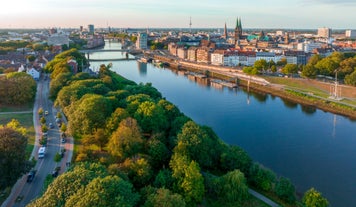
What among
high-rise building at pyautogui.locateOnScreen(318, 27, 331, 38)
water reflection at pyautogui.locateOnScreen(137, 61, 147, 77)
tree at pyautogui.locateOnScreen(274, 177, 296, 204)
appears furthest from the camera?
high-rise building at pyautogui.locateOnScreen(318, 27, 331, 38)

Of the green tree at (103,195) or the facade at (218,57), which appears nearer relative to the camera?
the green tree at (103,195)

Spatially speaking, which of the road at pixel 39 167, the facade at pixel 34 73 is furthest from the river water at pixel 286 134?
the facade at pixel 34 73

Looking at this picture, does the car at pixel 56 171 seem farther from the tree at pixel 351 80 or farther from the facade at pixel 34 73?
the tree at pixel 351 80

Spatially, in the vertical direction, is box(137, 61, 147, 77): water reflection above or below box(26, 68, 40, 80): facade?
below

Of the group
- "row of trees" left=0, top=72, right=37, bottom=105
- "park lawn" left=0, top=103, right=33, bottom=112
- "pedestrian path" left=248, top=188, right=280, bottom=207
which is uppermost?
"row of trees" left=0, top=72, right=37, bottom=105

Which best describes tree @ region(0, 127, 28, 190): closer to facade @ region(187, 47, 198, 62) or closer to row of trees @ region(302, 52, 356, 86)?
row of trees @ region(302, 52, 356, 86)

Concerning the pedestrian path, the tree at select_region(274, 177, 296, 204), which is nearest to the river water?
the tree at select_region(274, 177, 296, 204)

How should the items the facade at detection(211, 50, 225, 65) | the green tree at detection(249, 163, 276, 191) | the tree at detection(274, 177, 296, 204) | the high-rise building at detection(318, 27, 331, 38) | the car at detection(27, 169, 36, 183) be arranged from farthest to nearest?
the high-rise building at detection(318, 27, 331, 38), the facade at detection(211, 50, 225, 65), the green tree at detection(249, 163, 276, 191), the tree at detection(274, 177, 296, 204), the car at detection(27, 169, 36, 183)
